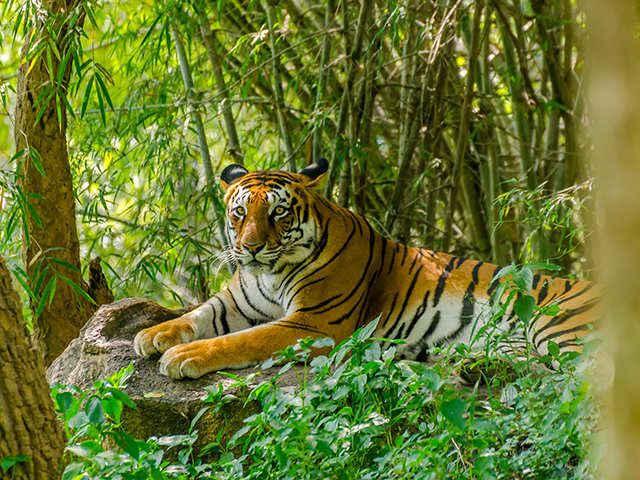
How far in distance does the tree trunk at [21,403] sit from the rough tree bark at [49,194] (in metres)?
1.97

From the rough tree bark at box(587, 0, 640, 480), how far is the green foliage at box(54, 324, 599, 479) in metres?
1.08

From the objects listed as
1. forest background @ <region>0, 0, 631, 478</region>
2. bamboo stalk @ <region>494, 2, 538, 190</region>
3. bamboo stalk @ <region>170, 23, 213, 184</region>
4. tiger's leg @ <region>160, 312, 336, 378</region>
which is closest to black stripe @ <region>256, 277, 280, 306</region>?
tiger's leg @ <region>160, 312, 336, 378</region>

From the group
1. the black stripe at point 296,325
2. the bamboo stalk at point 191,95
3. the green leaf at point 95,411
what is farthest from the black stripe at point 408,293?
the green leaf at point 95,411

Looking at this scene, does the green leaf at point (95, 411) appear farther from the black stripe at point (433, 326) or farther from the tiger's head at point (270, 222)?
the black stripe at point (433, 326)

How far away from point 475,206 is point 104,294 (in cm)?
302

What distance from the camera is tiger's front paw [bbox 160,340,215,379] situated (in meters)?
3.09

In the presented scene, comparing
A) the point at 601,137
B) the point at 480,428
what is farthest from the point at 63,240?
the point at 601,137

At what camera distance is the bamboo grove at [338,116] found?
15.2ft

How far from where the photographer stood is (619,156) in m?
0.77

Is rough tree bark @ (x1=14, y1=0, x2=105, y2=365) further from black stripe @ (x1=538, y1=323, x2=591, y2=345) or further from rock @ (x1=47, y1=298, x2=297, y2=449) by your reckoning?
black stripe @ (x1=538, y1=323, x2=591, y2=345)

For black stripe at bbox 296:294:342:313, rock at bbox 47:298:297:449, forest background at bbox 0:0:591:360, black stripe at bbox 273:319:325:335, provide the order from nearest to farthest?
rock at bbox 47:298:297:449 < black stripe at bbox 273:319:325:335 < black stripe at bbox 296:294:342:313 < forest background at bbox 0:0:591:360

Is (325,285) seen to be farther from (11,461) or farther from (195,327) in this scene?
(11,461)

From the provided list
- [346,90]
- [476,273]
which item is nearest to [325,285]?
[476,273]

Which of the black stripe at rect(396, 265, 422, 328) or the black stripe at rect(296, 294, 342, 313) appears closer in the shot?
the black stripe at rect(296, 294, 342, 313)
